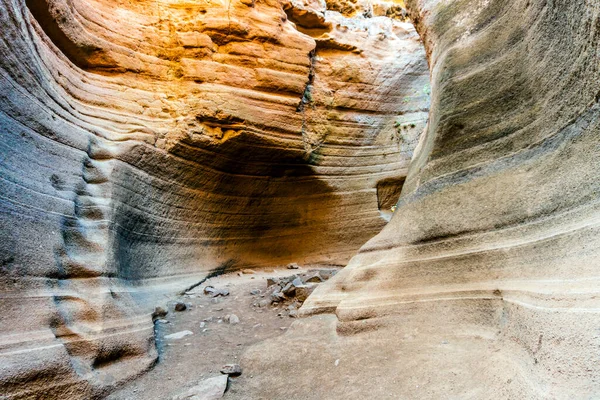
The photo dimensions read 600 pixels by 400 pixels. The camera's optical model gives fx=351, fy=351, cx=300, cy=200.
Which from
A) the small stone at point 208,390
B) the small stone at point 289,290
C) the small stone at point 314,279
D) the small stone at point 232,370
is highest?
the small stone at point 314,279

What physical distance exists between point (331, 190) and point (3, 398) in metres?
6.83

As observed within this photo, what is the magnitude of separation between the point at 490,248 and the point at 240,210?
5517 mm

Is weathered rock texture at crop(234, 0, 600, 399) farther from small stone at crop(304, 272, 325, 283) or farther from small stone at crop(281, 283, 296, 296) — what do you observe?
small stone at crop(304, 272, 325, 283)

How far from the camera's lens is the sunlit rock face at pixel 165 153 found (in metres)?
3.02

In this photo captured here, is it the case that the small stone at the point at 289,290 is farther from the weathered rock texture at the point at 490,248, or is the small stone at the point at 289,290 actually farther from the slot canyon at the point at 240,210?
the weathered rock texture at the point at 490,248

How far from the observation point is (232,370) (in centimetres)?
301

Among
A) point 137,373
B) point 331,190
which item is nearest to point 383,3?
point 331,190

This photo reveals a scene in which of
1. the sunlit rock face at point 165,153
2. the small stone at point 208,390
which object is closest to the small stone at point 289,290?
the sunlit rock face at point 165,153

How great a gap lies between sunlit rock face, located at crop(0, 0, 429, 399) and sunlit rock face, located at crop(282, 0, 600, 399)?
2.11 m

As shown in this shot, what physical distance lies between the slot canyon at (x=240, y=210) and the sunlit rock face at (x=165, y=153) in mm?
31

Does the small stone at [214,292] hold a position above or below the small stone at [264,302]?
above

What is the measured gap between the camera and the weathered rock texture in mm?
1912

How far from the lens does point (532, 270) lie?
2.28 metres

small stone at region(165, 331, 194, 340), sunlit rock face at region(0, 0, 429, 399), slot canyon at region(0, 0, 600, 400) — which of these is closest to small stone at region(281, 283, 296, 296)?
slot canyon at region(0, 0, 600, 400)
